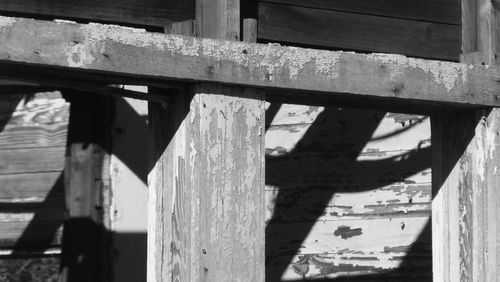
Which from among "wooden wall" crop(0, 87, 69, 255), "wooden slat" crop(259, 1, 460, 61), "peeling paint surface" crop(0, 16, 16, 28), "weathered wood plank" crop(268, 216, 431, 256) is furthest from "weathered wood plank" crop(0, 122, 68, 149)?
"peeling paint surface" crop(0, 16, 16, 28)

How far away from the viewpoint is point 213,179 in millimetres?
3270

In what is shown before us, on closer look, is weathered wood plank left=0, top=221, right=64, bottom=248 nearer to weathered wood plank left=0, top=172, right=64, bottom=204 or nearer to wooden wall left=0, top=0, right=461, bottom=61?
weathered wood plank left=0, top=172, right=64, bottom=204

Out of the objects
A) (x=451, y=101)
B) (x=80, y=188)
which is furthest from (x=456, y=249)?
(x=80, y=188)

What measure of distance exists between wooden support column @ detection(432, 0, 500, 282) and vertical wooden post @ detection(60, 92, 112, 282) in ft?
7.76

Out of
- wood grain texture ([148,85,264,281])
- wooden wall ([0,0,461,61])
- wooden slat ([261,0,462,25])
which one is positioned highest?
wooden slat ([261,0,462,25])

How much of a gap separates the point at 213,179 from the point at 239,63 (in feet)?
1.32

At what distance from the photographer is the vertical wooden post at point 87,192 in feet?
19.0

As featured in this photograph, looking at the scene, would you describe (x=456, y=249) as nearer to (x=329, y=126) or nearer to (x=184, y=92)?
(x=184, y=92)

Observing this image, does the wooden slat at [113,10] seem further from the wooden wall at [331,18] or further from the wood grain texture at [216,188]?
the wood grain texture at [216,188]

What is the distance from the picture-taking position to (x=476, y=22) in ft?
13.1

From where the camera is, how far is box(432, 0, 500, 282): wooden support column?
387 cm

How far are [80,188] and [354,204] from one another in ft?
5.34

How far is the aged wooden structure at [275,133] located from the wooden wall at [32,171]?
0.21 meters

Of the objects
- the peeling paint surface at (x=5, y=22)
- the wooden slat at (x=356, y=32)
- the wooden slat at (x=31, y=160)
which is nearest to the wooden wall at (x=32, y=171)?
the wooden slat at (x=31, y=160)
